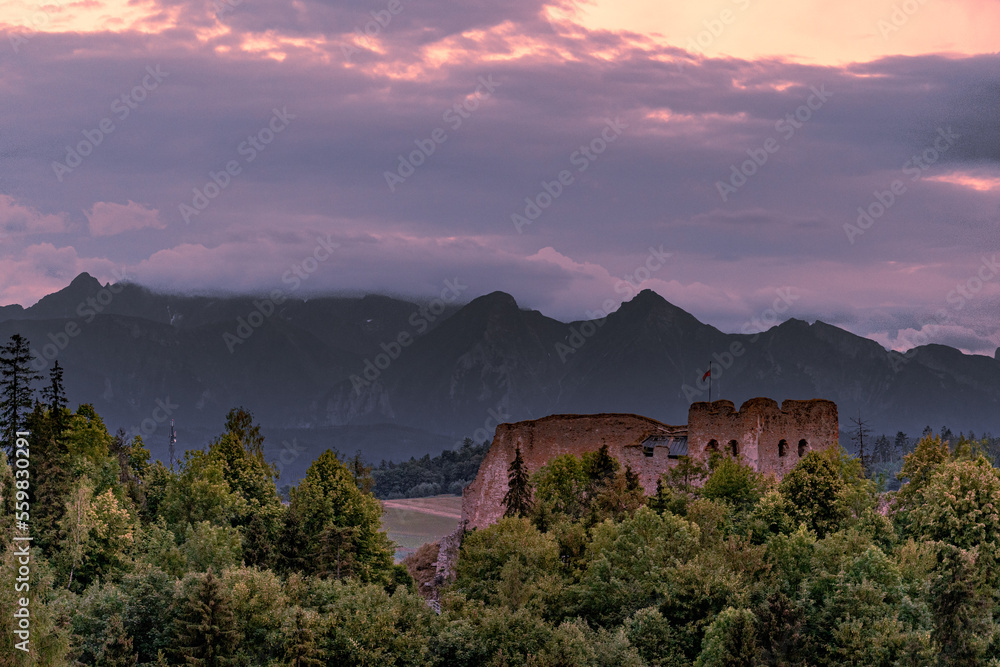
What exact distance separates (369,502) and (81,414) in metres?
29.8

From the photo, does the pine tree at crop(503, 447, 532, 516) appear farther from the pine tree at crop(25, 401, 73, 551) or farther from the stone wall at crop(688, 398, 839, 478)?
the pine tree at crop(25, 401, 73, 551)

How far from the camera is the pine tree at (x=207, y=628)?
221ft

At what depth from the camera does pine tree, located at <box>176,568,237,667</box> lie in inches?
2657

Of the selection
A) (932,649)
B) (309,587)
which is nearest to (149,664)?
(309,587)

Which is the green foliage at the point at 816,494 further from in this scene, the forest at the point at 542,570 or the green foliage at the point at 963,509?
the green foliage at the point at 963,509

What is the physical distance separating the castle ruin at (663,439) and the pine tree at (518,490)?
8.23ft

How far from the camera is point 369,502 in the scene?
9481cm

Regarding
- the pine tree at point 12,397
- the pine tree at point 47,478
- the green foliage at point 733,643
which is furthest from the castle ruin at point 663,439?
the pine tree at point 12,397

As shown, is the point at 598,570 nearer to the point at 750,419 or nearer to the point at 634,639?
the point at 634,639

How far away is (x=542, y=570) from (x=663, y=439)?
21751 mm

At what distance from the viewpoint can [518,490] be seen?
94125 mm

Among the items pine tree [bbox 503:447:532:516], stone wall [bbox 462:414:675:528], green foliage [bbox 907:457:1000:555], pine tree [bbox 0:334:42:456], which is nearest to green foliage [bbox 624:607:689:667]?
green foliage [bbox 907:457:1000:555]

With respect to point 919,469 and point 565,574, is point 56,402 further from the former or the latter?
point 919,469

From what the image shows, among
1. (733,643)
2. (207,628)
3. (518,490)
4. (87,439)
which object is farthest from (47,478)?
(733,643)
